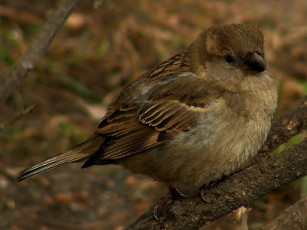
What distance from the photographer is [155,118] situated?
3.90 meters

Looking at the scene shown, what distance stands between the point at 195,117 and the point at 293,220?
4.21ft

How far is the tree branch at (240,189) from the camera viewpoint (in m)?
2.92

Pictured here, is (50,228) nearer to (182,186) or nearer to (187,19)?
(182,186)

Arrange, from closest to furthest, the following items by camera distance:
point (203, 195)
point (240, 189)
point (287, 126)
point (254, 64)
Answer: point (240, 189)
point (203, 195)
point (254, 64)
point (287, 126)

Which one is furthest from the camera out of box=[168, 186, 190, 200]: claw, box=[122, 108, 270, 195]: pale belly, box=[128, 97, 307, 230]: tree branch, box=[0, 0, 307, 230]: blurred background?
box=[0, 0, 307, 230]: blurred background

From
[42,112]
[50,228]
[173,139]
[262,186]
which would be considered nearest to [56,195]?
[50,228]

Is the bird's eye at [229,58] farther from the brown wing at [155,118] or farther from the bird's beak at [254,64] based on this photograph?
the brown wing at [155,118]

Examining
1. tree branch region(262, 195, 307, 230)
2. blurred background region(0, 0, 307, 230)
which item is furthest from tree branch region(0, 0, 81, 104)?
tree branch region(262, 195, 307, 230)

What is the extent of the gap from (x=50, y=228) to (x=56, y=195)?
0.44 meters

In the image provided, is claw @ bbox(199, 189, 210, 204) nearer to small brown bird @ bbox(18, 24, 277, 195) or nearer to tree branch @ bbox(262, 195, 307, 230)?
small brown bird @ bbox(18, 24, 277, 195)

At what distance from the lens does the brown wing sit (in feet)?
12.4

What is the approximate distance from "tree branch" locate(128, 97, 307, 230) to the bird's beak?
351 mm

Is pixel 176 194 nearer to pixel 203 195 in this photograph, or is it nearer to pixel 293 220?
pixel 203 195

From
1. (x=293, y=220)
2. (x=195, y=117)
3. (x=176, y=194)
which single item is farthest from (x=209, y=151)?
(x=293, y=220)
